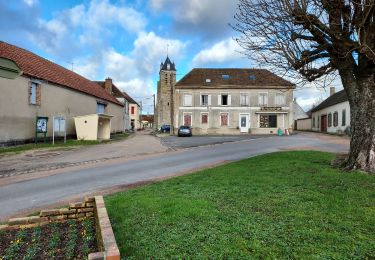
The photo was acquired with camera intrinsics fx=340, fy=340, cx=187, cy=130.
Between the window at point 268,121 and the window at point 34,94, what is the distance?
2947 centimetres

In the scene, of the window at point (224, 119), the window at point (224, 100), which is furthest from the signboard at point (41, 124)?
the window at point (224, 100)

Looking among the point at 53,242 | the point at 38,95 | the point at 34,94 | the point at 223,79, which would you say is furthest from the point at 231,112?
the point at 53,242

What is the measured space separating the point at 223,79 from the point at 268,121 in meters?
8.46

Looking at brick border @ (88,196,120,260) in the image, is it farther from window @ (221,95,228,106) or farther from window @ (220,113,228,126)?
window @ (221,95,228,106)

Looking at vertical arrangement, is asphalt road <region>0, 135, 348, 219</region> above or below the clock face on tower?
below

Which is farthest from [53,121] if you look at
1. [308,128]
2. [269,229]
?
[308,128]

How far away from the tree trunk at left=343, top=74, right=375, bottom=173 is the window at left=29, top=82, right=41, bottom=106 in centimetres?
2110

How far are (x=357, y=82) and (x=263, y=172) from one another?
3803mm

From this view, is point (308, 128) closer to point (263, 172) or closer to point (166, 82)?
point (166, 82)

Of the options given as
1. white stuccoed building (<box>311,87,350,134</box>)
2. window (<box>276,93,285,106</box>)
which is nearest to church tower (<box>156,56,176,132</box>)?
window (<box>276,93,285,106</box>)

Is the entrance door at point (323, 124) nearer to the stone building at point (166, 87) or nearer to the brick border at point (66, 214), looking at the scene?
the stone building at point (166, 87)

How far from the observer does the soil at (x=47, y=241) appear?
4.73 metres

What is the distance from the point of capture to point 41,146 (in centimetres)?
2269

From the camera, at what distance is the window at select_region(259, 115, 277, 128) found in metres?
45.5
